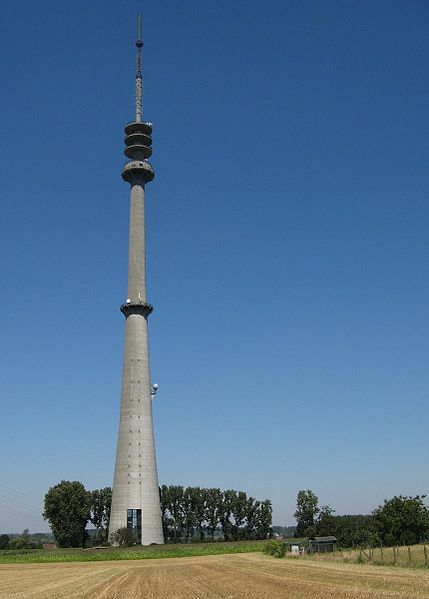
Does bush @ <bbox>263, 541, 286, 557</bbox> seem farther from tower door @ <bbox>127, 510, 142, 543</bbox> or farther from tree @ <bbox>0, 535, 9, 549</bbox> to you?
tree @ <bbox>0, 535, 9, 549</bbox>

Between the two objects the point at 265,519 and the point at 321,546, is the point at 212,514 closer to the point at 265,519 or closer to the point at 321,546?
the point at 265,519

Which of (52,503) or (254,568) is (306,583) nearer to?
(254,568)

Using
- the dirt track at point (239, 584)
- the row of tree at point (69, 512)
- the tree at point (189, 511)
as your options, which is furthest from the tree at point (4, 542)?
the dirt track at point (239, 584)

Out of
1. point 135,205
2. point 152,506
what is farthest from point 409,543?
point 135,205

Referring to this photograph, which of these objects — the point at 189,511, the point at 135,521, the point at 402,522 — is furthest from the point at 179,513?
the point at 402,522

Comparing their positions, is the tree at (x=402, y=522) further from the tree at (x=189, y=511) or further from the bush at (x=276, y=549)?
the tree at (x=189, y=511)

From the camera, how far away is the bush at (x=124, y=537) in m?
98.4

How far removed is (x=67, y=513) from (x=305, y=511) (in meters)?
54.9

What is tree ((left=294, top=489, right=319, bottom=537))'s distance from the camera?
140625 mm

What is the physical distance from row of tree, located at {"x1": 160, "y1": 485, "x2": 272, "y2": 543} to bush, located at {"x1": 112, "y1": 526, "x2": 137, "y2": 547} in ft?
121

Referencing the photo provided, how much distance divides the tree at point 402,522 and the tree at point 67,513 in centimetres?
6310

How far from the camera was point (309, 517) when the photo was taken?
141875 mm

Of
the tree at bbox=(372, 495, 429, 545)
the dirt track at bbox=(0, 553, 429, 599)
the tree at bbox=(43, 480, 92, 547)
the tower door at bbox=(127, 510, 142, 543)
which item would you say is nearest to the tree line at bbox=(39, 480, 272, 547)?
the tree at bbox=(43, 480, 92, 547)

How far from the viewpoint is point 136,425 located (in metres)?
107
